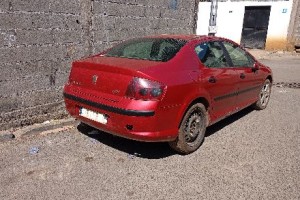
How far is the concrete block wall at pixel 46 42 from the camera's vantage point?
15.1 ft

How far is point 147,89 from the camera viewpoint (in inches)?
140

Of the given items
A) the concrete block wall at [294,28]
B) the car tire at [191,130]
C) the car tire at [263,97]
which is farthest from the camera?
Result: the concrete block wall at [294,28]

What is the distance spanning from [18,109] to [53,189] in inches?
78.5

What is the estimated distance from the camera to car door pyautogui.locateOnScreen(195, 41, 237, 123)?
4316mm

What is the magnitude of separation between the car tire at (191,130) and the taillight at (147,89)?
630mm

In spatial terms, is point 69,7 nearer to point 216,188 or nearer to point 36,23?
point 36,23

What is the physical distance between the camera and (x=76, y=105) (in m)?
4.21

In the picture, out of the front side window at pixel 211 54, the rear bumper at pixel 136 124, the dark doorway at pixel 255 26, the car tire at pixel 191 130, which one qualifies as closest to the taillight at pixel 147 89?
the rear bumper at pixel 136 124

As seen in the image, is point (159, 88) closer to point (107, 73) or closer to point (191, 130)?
point (107, 73)

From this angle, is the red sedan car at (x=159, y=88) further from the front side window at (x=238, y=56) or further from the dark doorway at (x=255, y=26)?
the dark doorway at (x=255, y=26)

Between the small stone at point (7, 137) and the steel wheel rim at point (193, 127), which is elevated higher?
the steel wheel rim at point (193, 127)

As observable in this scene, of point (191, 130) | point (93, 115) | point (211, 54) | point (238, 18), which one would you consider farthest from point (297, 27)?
point (93, 115)

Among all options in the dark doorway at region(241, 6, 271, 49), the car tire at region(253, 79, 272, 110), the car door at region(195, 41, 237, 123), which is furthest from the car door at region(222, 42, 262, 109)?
the dark doorway at region(241, 6, 271, 49)

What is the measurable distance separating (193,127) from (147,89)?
1083 mm
